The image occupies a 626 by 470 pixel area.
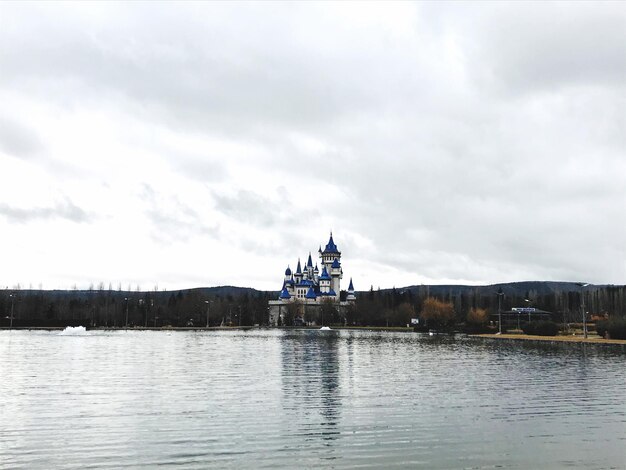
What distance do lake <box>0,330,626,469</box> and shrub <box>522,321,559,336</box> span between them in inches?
2212

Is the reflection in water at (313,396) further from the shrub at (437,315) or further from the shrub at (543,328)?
the shrub at (437,315)

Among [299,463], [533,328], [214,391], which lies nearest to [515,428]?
[299,463]

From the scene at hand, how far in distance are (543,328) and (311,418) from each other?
80.8m

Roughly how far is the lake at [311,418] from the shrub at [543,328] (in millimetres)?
56184

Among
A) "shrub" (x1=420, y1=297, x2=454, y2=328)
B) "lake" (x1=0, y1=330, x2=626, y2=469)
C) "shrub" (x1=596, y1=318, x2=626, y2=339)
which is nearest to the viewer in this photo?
"lake" (x1=0, y1=330, x2=626, y2=469)

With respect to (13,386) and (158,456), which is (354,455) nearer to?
(158,456)

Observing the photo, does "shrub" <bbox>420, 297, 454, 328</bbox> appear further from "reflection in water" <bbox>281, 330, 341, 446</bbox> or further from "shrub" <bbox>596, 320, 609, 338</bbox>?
"reflection in water" <bbox>281, 330, 341, 446</bbox>

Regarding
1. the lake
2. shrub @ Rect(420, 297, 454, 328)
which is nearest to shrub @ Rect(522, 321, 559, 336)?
shrub @ Rect(420, 297, 454, 328)

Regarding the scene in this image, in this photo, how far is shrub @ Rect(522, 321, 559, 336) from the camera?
92812mm

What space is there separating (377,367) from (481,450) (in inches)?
983

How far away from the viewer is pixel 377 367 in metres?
41.8

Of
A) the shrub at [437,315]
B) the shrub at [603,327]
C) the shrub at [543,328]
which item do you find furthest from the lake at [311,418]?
the shrub at [437,315]

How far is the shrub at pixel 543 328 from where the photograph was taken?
92.8 metres

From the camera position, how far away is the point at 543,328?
93500 mm
